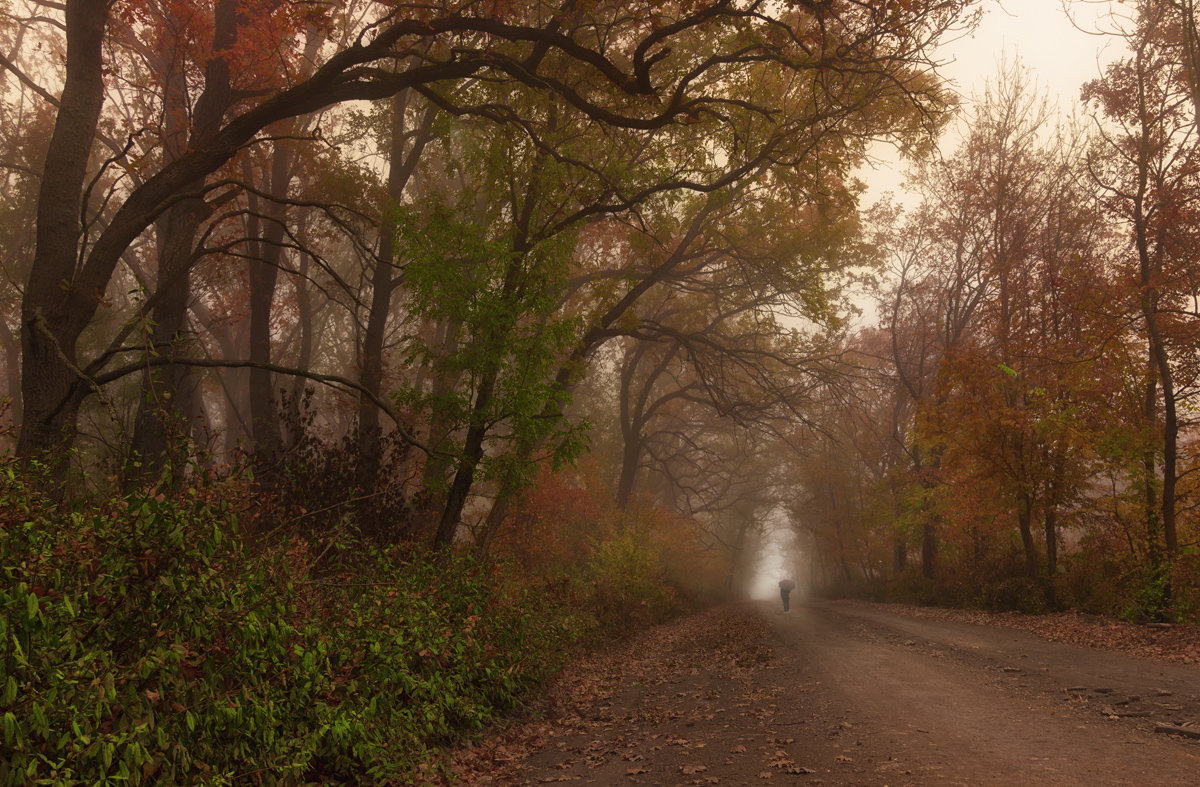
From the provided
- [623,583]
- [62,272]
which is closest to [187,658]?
[62,272]

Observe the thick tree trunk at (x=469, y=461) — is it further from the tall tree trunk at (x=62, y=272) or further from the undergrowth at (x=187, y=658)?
the tall tree trunk at (x=62, y=272)

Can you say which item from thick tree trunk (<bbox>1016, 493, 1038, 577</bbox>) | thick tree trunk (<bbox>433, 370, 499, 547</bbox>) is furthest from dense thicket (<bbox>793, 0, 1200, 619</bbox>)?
thick tree trunk (<bbox>433, 370, 499, 547</bbox>)

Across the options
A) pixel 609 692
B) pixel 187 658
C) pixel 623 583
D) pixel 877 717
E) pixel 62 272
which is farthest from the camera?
pixel 623 583

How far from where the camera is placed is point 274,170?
18078 mm

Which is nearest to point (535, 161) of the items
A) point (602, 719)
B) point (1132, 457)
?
point (602, 719)

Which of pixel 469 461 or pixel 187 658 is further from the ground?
pixel 469 461

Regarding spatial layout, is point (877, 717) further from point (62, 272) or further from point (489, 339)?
point (62, 272)

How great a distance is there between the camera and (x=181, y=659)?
3930 mm

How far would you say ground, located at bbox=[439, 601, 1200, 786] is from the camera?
548 cm

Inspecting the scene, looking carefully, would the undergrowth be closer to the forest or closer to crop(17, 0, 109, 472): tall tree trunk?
the forest

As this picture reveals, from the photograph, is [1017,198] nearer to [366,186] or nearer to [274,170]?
[366,186]

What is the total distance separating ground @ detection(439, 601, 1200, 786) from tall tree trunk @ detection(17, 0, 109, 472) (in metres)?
5.35

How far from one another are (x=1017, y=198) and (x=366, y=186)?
19041 millimetres

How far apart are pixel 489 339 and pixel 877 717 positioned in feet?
22.9
